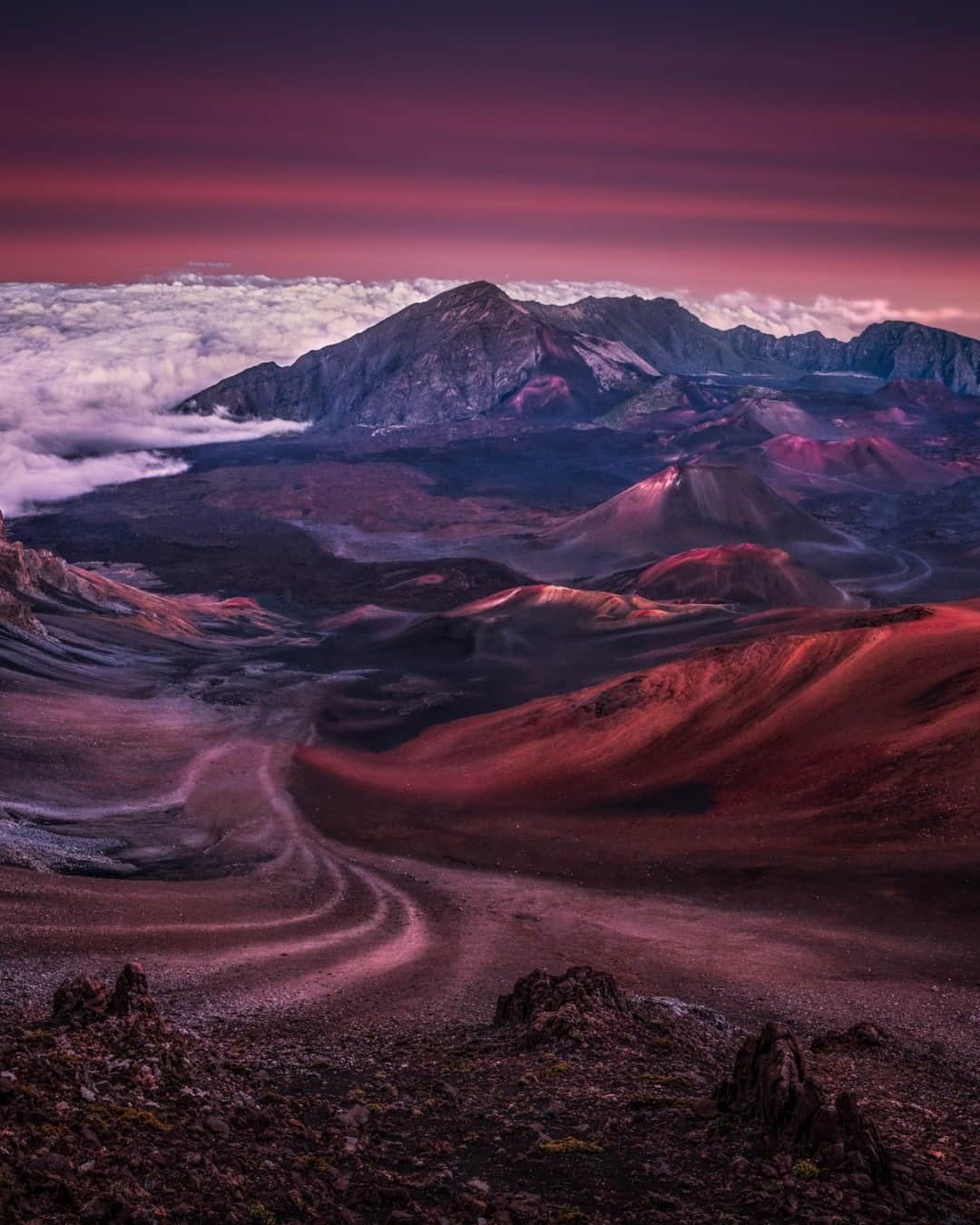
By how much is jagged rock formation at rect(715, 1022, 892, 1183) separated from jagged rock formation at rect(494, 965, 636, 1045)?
16.7 ft

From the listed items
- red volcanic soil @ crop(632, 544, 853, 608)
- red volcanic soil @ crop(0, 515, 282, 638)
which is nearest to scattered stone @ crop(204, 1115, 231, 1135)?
red volcanic soil @ crop(0, 515, 282, 638)

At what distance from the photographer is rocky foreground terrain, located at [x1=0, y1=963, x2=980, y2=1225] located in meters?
12.9

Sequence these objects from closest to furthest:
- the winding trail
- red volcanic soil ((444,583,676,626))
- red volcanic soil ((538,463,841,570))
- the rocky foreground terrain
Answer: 1. the rocky foreground terrain
2. the winding trail
3. red volcanic soil ((444,583,676,626))
4. red volcanic soil ((538,463,841,570))

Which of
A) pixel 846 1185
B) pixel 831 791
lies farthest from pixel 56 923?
pixel 831 791

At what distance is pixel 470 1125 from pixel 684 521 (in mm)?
176659

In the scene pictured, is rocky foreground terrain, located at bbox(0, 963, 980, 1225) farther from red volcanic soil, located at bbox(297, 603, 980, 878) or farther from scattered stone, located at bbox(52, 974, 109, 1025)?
red volcanic soil, located at bbox(297, 603, 980, 878)

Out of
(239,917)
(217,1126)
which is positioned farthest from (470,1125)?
(239,917)

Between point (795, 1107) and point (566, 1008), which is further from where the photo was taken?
point (566, 1008)

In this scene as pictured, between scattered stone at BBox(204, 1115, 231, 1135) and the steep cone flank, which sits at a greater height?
the steep cone flank

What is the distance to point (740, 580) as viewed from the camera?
141 metres

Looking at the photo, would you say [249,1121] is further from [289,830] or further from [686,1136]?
[289,830]

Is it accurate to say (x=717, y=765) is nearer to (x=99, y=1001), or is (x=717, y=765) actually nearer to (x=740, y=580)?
(x=99, y=1001)

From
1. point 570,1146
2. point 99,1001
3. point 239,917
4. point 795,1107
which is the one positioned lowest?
point 239,917

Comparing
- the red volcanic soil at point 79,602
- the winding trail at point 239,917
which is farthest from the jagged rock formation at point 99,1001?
the red volcanic soil at point 79,602
